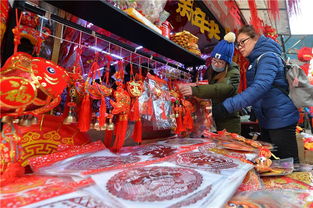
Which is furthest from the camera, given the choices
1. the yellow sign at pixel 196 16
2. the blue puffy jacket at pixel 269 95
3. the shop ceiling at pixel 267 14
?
the shop ceiling at pixel 267 14

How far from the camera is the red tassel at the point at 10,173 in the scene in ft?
1.42

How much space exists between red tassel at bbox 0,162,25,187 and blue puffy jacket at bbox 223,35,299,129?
110cm

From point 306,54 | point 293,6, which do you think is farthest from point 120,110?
point 306,54

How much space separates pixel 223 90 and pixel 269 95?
298 millimetres

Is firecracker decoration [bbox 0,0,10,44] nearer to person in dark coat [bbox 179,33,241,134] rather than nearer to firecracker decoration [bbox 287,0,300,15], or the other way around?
person in dark coat [bbox 179,33,241,134]

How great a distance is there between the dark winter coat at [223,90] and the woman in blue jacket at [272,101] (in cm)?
13

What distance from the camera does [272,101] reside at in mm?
1158

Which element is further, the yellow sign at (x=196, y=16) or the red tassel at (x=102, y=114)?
the yellow sign at (x=196, y=16)

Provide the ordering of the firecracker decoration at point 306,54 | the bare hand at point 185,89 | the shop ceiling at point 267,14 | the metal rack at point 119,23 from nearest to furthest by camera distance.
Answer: the metal rack at point 119,23 → the bare hand at point 185,89 → the shop ceiling at point 267,14 → the firecracker decoration at point 306,54

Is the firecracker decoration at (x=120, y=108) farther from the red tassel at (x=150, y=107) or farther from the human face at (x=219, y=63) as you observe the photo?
the human face at (x=219, y=63)

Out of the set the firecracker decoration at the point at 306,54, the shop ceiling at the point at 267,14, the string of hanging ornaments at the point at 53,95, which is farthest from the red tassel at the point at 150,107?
the firecracker decoration at the point at 306,54

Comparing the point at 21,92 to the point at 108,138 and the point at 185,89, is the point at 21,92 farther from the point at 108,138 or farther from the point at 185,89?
the point at 185,89

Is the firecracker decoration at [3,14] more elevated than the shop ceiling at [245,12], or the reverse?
the shop ceiling at [245,12]

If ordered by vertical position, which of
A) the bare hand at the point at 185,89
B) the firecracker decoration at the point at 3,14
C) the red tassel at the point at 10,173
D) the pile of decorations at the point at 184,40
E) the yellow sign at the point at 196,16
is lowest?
the red tassel at the point at 10,173
